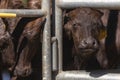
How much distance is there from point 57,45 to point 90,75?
0.28 metres

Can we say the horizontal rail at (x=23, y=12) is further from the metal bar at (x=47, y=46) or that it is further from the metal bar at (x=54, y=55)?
the metal bar at (x=54, y=55)

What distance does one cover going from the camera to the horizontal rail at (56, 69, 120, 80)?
8.42 ft

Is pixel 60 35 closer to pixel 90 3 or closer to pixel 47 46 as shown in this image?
pixel 47 46

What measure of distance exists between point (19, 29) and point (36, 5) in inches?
13.3

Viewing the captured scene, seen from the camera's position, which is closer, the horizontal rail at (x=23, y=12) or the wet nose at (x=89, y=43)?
the horizontal rail at (x=23, y=12)

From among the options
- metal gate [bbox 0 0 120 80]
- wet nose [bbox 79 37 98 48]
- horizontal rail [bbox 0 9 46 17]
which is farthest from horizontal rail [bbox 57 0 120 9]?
wet nose [bbox 79 37 98 48]

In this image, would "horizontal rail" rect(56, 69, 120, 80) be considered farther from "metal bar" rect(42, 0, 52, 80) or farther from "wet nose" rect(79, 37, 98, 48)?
"wet nose" rect(79, 37, 98, 48)

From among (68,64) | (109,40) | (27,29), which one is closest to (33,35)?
(27,29)

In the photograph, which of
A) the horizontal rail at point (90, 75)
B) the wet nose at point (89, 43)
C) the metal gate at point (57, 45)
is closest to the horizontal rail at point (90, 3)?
the metal gate at point (57, 45)

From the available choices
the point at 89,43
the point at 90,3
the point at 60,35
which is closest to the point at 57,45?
the point at 60,35

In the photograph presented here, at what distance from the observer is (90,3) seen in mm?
2584

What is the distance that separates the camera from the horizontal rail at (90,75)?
8.42 ft

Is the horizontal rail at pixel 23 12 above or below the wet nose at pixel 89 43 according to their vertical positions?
above

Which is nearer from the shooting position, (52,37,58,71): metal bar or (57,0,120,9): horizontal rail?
(57,0,120,9): horizontal rail
